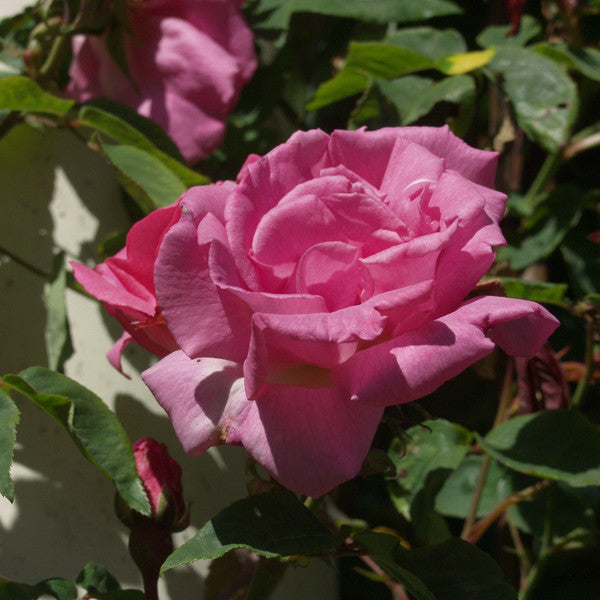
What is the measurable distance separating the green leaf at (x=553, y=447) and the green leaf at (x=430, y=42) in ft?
1.50

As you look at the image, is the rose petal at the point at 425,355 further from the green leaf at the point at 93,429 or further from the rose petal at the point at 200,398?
the green leaf at the point at 93,429

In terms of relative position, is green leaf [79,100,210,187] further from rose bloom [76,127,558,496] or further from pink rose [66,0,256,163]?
rose bloom [76,127,558,496]

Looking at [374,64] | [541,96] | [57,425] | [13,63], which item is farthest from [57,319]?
[541,96]

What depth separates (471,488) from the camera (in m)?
0.83

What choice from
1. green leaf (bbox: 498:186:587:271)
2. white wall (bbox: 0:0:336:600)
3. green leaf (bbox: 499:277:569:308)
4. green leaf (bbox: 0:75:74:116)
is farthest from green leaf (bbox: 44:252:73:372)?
green leaf (bbox: 498:186:587:271)

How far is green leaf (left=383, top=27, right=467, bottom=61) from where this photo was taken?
86cm

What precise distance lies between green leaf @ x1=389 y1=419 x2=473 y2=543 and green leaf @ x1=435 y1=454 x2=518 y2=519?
50mm

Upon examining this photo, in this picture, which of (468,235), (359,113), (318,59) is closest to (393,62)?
(359,113)

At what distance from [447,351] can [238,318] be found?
113 mm

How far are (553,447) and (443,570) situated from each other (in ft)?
0.55

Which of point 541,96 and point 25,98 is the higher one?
point 25,98

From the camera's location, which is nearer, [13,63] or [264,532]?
[264,532]

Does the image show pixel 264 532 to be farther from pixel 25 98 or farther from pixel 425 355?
pixel 25 98

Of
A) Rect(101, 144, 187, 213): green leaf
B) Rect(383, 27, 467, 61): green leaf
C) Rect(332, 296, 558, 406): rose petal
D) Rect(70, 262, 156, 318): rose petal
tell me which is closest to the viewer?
Rect(332, 296, 558, 406): rose petal
